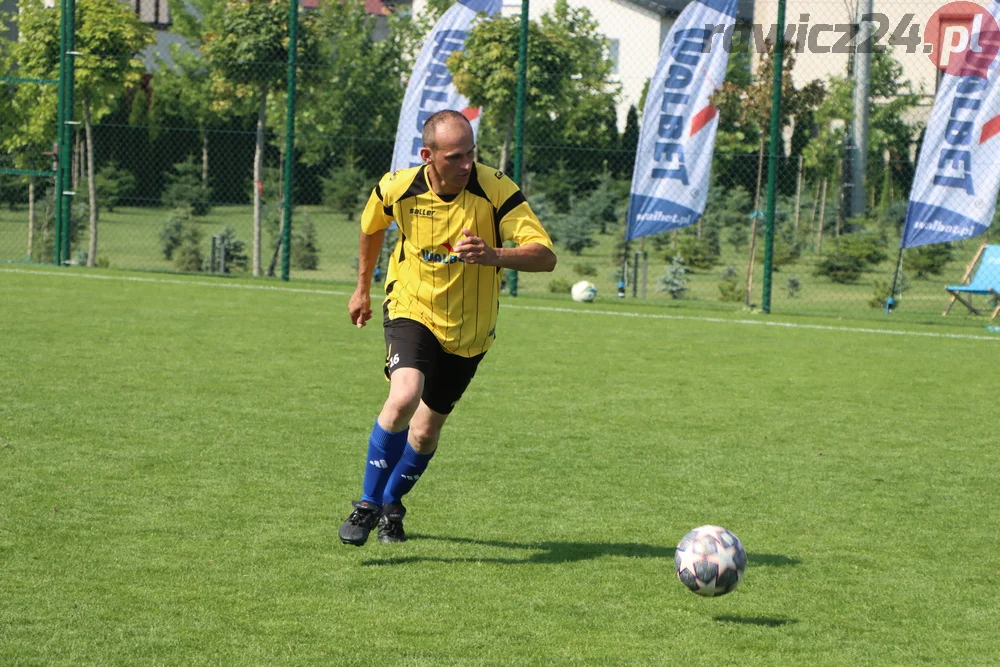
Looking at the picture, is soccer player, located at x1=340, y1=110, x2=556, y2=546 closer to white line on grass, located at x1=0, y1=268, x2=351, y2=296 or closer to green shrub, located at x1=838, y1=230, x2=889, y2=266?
white line on grass, located at x1=0, y1=268, x2=351, y2=296

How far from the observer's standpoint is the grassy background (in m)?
20.6

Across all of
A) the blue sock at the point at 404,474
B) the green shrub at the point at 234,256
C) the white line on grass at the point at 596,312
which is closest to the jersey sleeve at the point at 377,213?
the blue sock at the point at 404,474

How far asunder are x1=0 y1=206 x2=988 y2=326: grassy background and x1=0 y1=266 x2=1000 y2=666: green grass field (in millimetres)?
6944

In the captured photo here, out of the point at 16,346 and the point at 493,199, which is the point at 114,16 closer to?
the point at 16,346

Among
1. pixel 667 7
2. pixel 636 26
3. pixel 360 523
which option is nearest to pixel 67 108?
pixel 360 523

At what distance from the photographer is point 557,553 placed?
5.60m

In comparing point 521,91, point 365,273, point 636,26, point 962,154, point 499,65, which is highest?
point 636,26

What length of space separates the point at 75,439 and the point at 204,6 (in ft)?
78.2

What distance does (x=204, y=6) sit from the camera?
97.2 feet

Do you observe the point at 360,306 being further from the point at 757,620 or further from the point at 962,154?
the point at 962,154

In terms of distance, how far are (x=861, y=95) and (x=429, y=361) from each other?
72.9 ft

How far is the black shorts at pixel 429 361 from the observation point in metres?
5.74

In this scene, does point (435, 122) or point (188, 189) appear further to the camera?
point (188, 189)

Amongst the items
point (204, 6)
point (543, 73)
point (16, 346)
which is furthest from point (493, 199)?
point (204, 6)
